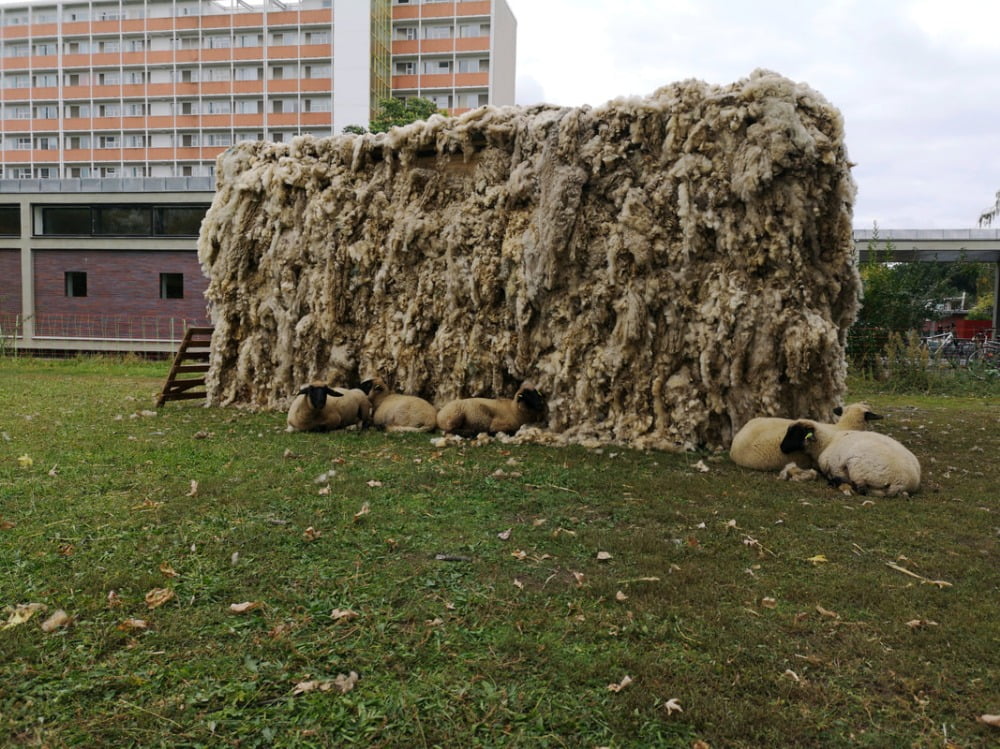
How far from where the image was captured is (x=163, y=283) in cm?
2647

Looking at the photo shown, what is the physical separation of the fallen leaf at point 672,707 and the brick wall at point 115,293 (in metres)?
26.0

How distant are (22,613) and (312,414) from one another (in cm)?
639

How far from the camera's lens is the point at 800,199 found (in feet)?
29.0

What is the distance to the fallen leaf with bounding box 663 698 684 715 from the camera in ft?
10.2

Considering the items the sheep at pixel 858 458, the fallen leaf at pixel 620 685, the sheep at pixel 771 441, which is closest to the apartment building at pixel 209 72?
the sheep at pixel 771 441

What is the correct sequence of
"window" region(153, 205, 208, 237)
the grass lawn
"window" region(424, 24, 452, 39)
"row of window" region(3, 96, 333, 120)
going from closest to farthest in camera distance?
the grass lawn
"window" region(153, 205, 208, 237)
"row of window" region(3, 96, 333, 120)
"window" region(424, 24, 452, 39)

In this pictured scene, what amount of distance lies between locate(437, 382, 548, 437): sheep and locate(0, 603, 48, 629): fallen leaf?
6413 millimetres

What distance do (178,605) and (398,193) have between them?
8.71 metres

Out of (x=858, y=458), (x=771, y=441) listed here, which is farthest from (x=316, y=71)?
(x=858, y=458)

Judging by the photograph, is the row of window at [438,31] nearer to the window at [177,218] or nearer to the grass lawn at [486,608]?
the window at [177,218]

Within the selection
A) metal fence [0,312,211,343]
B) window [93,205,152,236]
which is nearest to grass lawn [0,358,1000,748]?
metal fence [0,312,211,343]

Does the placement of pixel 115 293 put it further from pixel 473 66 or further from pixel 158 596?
pixel 473 66

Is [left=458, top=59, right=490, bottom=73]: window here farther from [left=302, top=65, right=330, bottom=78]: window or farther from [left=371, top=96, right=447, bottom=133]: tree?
[left=371, top=96, right=447, bottom=133]: tree

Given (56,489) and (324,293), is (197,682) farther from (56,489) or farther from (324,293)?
(324,293)
